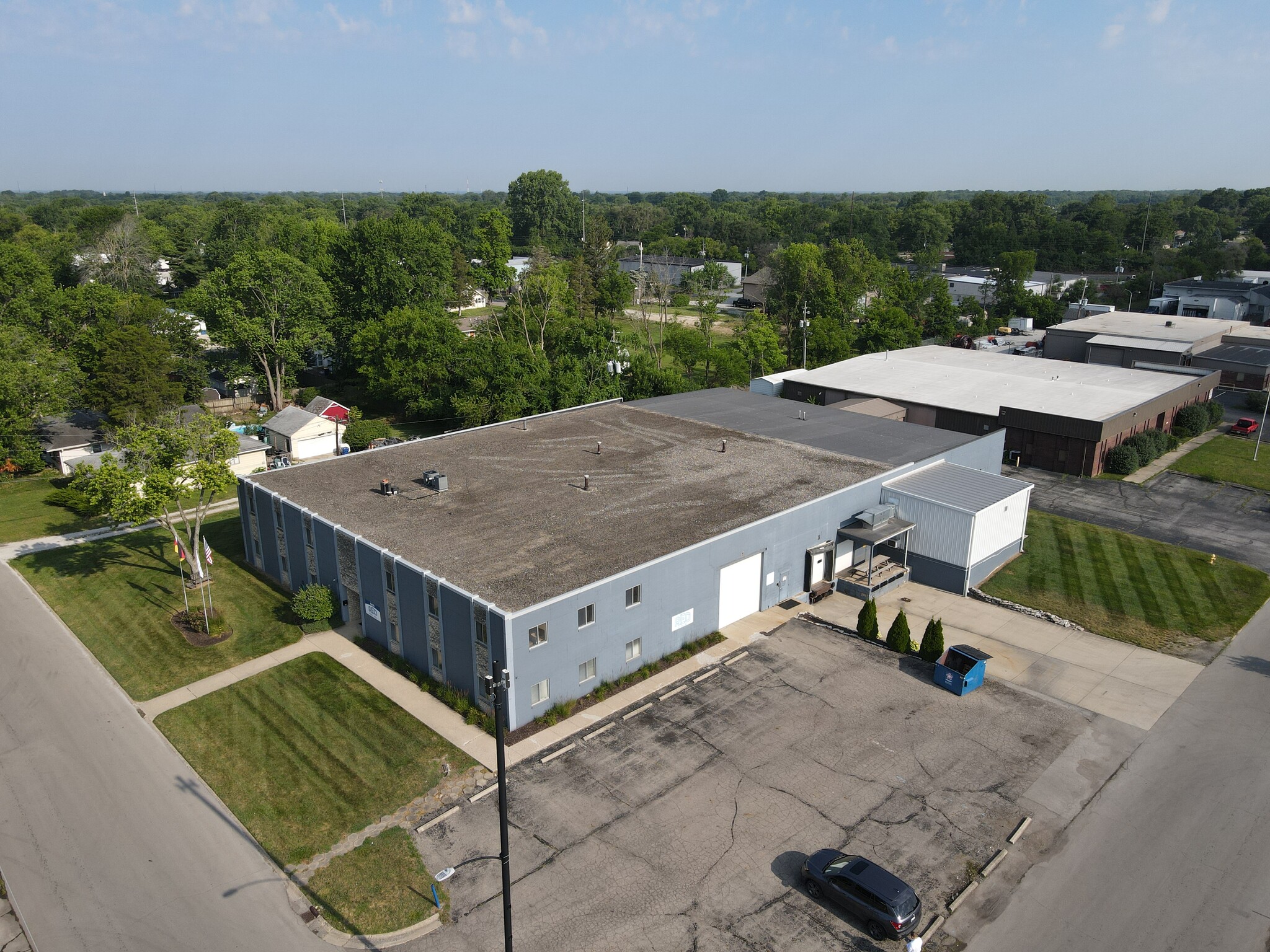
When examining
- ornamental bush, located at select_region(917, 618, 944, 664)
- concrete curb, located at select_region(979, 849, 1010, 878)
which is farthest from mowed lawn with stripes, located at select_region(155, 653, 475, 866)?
ornamental bush, located at select_region(917, 618, 944, 664)

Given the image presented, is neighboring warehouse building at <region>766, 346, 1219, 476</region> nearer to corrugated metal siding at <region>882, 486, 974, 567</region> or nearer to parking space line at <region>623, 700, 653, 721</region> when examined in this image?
corrugated metal siding at <region>882, 486, 974, 567</region>

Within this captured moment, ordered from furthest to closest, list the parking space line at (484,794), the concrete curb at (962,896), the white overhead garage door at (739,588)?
the white overhead garage door at (739,588) < the parking space line at (484,794) < the concrete curb at (962,896)

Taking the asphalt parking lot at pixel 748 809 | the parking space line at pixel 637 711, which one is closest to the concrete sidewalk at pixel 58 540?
the parking space line at pixel 637 711

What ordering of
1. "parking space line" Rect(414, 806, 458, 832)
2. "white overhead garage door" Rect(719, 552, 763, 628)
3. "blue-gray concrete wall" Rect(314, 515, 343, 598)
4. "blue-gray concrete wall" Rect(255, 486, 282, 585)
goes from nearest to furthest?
"parking space line" Rect(414, 806, 458, 832) → "white overhead garage door" Rect(719, 552, 763, 628) → "blue-gray concrete wall" Rect(314, 515, 343, 598) → "blue-gray concrete wall" Rect(255, 486, 282, 585)

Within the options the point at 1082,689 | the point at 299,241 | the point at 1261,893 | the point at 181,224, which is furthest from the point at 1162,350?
the point at 181,224

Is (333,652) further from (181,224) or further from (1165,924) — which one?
(181,224)

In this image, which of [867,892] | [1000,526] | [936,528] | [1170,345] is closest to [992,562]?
[1000,526]

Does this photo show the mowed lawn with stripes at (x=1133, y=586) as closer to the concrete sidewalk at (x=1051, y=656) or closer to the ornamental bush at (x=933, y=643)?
the concrete sidewalk at (x=1051, y=656)
